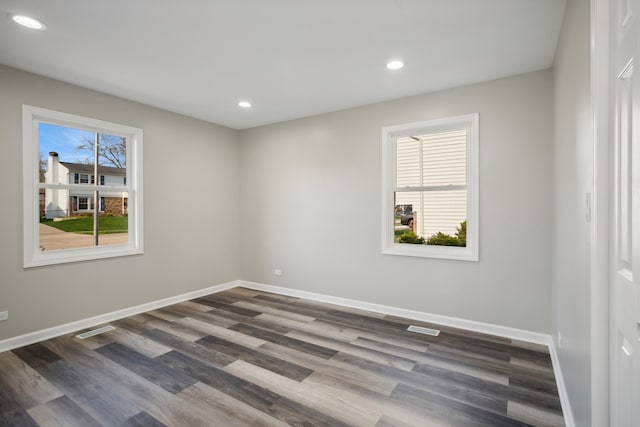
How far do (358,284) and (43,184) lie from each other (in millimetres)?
3683

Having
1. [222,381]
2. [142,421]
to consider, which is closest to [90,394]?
[142,421]

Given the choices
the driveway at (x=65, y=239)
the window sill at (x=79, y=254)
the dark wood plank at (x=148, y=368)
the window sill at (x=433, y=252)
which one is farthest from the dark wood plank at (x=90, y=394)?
the window sill at (x=433, y=252)

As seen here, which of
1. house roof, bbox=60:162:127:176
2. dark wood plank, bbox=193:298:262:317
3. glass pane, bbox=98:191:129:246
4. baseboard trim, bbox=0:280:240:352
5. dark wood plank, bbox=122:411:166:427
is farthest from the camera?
dark wood plank, bbox=193:298:262:317

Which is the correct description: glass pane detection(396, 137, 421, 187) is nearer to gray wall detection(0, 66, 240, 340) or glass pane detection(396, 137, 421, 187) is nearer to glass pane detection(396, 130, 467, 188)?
glass pane detection(396, 130, 467, 188)

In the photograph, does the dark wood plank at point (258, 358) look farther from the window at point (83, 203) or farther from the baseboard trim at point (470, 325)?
the window at point (83, 203)

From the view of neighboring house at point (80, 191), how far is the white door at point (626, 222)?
451 centimetres

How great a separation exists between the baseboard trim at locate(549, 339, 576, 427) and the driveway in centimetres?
457

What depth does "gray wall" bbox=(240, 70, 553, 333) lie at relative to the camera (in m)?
3.12

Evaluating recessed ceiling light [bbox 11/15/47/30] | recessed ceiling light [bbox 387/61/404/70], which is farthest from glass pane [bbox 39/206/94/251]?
recessed ceiling light [bbox 387/61/404/70]

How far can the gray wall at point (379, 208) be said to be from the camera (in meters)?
3.12

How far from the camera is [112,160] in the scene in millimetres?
3908

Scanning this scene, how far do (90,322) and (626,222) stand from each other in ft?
14.8

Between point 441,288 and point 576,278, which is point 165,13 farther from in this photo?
point 441,288

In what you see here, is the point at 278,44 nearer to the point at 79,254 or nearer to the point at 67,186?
the point at 67,186
